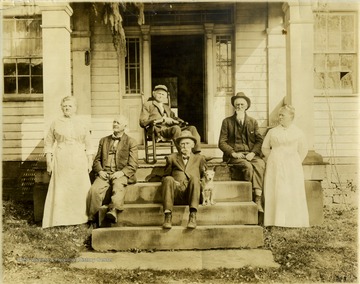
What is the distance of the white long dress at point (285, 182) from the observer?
6059 millimetres

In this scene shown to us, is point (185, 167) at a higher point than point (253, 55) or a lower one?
lower

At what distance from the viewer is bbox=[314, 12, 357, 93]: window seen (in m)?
8.58

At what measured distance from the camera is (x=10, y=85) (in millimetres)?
8805

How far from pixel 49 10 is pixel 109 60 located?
2.31 meters

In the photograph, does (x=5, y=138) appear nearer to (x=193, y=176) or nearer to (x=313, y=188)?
(x=193, y=176)

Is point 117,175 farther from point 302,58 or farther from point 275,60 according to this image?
point 275,60

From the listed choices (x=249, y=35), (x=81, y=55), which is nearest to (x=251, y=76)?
(x=249, y=35)

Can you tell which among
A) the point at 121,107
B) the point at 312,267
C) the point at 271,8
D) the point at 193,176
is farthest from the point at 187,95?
the point at 312,267

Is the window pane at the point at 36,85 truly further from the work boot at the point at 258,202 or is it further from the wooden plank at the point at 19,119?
the work boot at the point at 258,202

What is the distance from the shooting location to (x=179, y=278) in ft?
15.2

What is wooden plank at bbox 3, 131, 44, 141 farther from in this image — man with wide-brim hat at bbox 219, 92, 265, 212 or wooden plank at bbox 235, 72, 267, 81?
wooden plank at bbox 235, 72, 267, 81

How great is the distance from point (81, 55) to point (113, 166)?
344 cm

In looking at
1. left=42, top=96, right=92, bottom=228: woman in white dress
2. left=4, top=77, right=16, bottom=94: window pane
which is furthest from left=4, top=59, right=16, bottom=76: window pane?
left=42, top=96, right=92, bottom=228: woman in white dress

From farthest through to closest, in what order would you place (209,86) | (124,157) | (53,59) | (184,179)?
(209,86) → (53,59) → (124,157) → (184,179)
